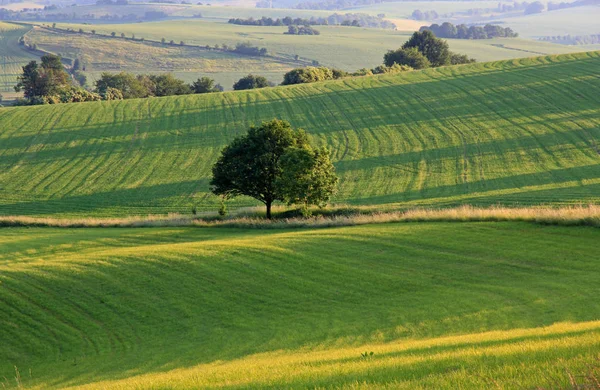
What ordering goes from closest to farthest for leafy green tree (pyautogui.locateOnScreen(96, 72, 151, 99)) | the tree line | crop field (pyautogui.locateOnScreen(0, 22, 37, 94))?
the tree line, leafy green tree (pyautogui.locateOnScreen(96, 72, 151, 99)), crop field (pyautogui.locateOnScreen(0, 22, 37, 94))

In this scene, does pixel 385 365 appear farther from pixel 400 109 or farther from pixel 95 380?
pixel 400 109

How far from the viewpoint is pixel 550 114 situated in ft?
250

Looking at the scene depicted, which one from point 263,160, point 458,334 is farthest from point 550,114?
point 458,334

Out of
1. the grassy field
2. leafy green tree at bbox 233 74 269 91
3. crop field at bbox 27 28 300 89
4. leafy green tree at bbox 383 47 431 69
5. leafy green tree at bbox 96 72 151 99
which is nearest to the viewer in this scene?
the grassy field

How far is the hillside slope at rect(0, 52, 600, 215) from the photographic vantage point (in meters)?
55.9

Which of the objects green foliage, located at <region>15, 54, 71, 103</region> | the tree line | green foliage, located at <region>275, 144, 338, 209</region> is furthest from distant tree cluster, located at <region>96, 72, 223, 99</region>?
green foliage, located at <region>275, 144, 338, 209</region>

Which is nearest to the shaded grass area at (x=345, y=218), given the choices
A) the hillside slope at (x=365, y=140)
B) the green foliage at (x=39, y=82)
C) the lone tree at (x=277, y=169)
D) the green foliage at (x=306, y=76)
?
the lone tree at (x=277, y=169)

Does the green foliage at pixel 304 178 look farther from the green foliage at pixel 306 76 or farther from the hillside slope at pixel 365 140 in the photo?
the green foliage at pixel 306 76

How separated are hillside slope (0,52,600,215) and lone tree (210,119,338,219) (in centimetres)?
825

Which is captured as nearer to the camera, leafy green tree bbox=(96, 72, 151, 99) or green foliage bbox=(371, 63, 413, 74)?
green foliage bbox=(371, 63, 413, 74)

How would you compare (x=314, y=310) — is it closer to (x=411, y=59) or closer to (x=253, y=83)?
(x=253, y=83)

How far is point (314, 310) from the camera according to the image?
23.7 m

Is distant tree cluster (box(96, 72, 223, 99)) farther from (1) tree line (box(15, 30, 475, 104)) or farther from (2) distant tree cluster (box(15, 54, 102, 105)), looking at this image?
(2) distant tree cluster (box(15, 54, 102, 105))

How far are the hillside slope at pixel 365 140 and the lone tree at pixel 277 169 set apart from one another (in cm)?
825
